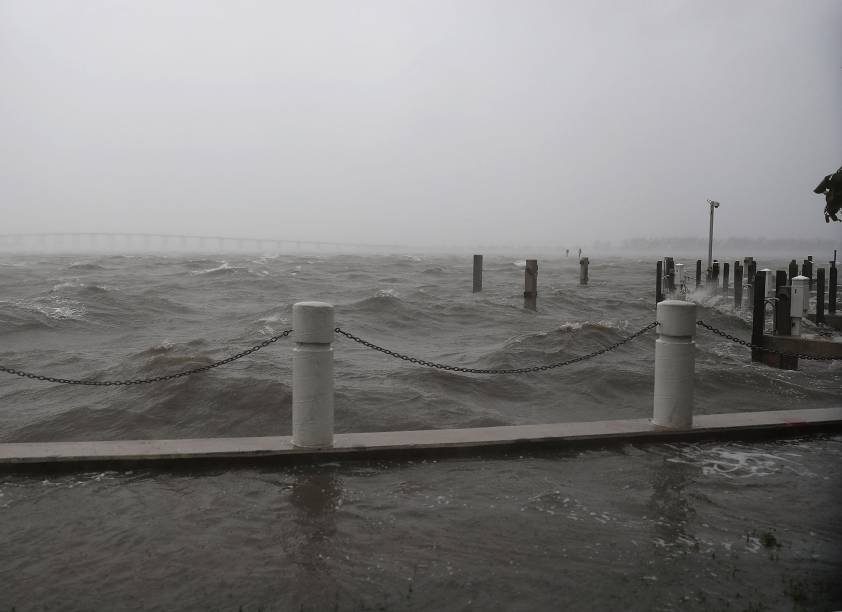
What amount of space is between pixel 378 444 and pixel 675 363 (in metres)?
2.73

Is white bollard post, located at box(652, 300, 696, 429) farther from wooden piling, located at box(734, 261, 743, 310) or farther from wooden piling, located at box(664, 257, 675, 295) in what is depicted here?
wooden piling, located at box(734, 261, 743, 310)

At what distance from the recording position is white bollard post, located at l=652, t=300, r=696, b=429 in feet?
20.5

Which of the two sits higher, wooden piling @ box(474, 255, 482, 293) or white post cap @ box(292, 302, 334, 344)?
white post cap @ box(292, 302, 334, 344)

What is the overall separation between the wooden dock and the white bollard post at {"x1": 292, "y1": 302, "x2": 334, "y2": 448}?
0.46 feet

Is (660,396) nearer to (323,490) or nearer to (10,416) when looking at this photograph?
(323,490)

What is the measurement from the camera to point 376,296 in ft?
87.2

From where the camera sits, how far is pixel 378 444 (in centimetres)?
588

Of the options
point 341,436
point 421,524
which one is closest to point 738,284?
point 341,436

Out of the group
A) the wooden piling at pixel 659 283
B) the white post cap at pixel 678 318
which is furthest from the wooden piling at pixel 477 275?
the white post cap at pixel 678 318

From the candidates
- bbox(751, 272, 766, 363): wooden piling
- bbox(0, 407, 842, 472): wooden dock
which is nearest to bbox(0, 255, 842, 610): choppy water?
bbox(0, 407, 842, 472): wooden dock

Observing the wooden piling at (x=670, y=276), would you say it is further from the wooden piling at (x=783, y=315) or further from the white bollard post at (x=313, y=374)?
the white bollard post at (x=313, y=374)

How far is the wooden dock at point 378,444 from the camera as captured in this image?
5.46 metres

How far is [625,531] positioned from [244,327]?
1608cm

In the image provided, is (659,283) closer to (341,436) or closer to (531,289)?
(531,289)
